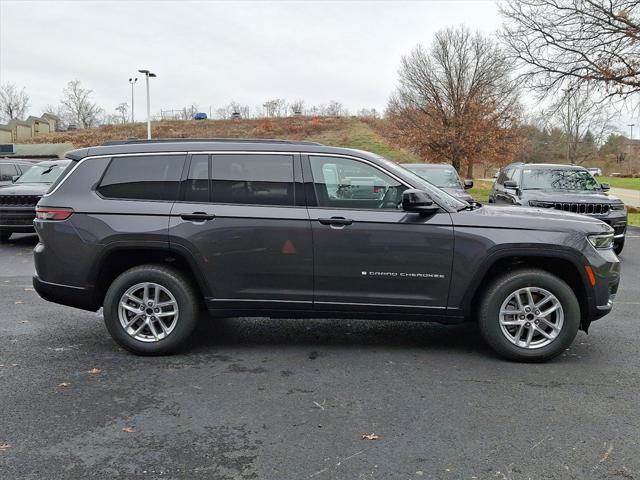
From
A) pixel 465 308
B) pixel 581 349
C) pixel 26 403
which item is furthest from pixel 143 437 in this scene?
pixel 581 349

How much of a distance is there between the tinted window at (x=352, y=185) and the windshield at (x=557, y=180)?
7.35 meters

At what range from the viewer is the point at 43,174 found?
497 inches

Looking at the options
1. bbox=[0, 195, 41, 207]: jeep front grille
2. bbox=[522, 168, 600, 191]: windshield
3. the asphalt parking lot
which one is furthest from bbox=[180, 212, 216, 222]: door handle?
bbox=[522, 168, 600, 191]: windshield

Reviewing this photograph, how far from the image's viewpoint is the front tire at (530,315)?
4.71 m

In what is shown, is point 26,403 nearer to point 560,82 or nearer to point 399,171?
point 399,171

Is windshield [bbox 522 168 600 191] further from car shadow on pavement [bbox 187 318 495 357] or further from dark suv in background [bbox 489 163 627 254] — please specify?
car shadow on pavement [bbox 187 318 495 357]

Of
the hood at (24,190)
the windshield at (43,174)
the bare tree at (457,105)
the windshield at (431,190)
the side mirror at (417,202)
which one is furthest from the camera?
the bare tree at (457,105)

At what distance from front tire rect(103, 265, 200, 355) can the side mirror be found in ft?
6.59

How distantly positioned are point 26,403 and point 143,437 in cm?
109

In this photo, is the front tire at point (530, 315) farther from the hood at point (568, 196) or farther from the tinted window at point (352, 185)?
the hood at point (568, 196)

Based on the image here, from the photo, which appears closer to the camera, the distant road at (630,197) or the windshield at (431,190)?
the windshield at (431,190)

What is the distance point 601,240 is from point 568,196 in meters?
5.83

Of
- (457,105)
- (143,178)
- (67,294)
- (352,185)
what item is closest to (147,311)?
(67,294)

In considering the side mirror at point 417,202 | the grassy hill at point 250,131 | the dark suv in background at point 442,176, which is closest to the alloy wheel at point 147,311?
the side mirror at point 417,202
